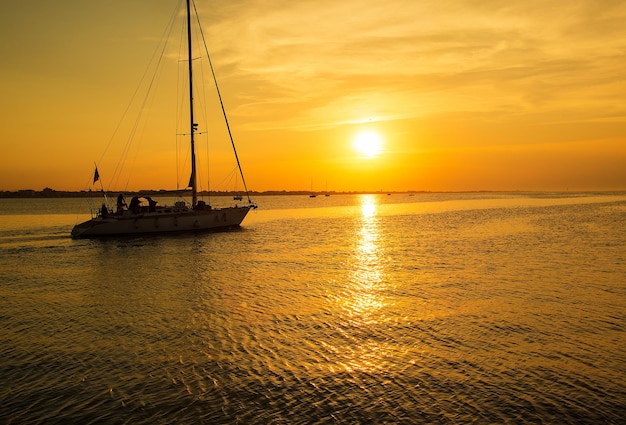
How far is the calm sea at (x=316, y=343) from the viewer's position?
9.90 metres

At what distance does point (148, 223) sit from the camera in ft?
161

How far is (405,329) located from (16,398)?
12020mm

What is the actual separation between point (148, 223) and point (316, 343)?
131ft

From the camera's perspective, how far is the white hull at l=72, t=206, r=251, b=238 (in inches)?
1886

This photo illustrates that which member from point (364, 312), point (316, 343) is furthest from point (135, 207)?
point (316, 343)

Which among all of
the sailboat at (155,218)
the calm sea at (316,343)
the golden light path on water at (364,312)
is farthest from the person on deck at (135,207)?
the golden light path on water at (364,312)

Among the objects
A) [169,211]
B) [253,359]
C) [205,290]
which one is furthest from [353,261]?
[169,211]

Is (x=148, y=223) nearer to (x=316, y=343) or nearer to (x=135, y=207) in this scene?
(x=135, y=207)

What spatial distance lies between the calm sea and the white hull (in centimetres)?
1788

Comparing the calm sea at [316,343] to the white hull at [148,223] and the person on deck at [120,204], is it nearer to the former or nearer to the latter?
the white hull at [148,223]

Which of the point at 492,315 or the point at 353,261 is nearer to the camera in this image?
the point at 492,315

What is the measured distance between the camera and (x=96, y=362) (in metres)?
12.7

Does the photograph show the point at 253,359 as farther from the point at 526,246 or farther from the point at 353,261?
the point at 526,246

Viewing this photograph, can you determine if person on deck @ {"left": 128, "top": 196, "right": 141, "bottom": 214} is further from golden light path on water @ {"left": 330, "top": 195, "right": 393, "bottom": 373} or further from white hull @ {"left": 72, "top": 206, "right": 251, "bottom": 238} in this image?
golden light path on water @ {"left": 330, "top": 195, "right": 393, "bottom": 373}
